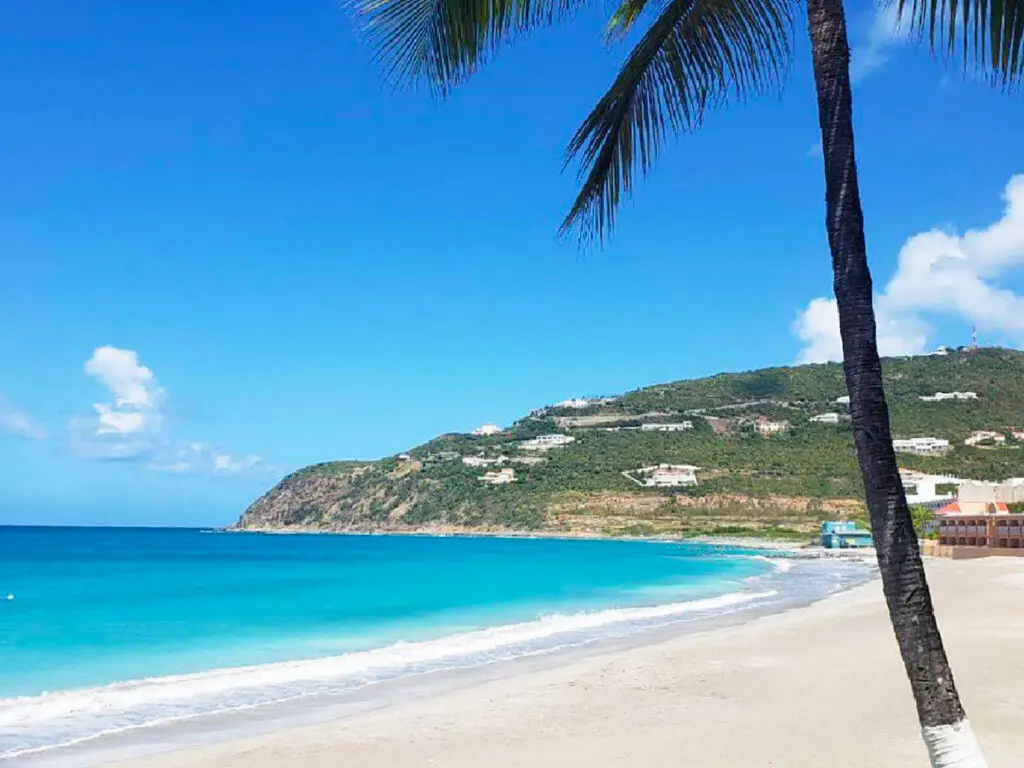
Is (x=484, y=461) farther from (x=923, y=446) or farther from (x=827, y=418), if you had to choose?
(x=923, y=446)

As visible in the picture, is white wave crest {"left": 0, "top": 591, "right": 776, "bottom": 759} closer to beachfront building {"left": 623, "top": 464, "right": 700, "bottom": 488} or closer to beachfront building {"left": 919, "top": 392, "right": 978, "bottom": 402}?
beachfront building {"left": 623, "top": 464, "right": 700, "bottom": 488}

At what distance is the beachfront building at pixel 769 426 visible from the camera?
105 m

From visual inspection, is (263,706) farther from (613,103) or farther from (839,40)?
(839,40)

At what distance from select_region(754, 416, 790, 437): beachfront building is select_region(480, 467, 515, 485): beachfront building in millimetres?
29403

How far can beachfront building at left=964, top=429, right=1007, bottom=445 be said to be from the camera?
85431 millimetres

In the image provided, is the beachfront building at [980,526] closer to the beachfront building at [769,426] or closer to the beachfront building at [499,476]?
the beachfront building at [769,426]

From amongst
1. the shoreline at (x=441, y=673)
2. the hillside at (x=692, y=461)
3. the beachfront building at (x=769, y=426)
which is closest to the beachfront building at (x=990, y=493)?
the shoreline at (x=441, y=673)

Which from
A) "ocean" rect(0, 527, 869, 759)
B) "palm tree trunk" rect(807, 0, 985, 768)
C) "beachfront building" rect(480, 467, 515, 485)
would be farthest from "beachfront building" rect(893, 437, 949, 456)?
"palm tree trunk" rect(807, 0, 985, 768)

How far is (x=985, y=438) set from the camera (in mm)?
86625

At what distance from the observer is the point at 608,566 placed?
5003 cm

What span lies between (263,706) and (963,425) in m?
91.6

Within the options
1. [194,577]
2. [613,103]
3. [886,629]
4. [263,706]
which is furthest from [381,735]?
[194,577]

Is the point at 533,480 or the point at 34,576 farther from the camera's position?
the point at 533,480

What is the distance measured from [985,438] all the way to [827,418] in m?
22.8
